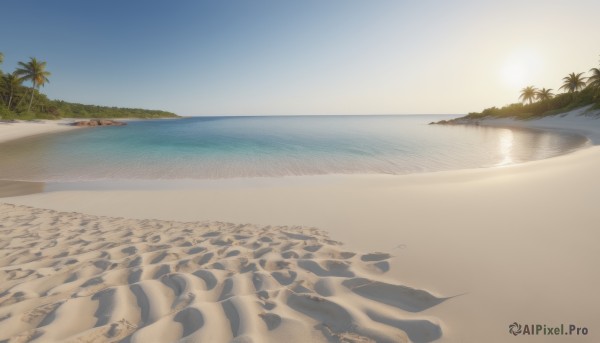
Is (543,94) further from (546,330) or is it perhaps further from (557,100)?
(546,330)

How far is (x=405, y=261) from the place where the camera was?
12.6ft

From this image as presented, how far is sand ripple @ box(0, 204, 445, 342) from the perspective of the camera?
244 cm

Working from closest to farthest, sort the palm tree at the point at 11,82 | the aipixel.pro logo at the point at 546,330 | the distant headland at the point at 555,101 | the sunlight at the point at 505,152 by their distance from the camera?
the aipixel.pro logo at the point at 546,330
the sunlight at the point at 505,152
the distant headland at the point at 555,101
the palm tree at the point at 11,82

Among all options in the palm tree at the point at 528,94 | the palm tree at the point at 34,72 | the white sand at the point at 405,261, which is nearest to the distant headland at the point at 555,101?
the palm tree at the point at 528,94

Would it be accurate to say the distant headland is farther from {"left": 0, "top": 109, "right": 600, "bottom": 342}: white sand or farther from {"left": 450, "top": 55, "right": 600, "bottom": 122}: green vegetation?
{"left": 0, "top": 109, "right": 600, "bottom": 342}: white sand

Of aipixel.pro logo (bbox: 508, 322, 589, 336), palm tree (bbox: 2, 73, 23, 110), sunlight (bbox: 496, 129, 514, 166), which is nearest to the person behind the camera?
aipixel.pro logo (bbox: 508, 322, 589, 336)

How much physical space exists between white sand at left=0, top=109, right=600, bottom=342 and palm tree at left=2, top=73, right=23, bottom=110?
242ft

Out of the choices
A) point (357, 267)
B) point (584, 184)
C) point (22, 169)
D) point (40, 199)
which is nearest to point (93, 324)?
point (357, 267)

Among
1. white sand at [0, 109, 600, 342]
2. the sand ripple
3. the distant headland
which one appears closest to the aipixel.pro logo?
white sand at [0, 109, 600, 342]

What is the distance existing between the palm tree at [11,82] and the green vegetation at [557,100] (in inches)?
4146

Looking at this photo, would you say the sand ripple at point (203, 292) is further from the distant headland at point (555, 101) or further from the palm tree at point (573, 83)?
the palm tree at point (573, 83)

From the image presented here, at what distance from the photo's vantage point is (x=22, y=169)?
595 inches

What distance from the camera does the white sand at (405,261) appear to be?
2561 millimetres

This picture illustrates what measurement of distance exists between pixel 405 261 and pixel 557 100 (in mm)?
71622
